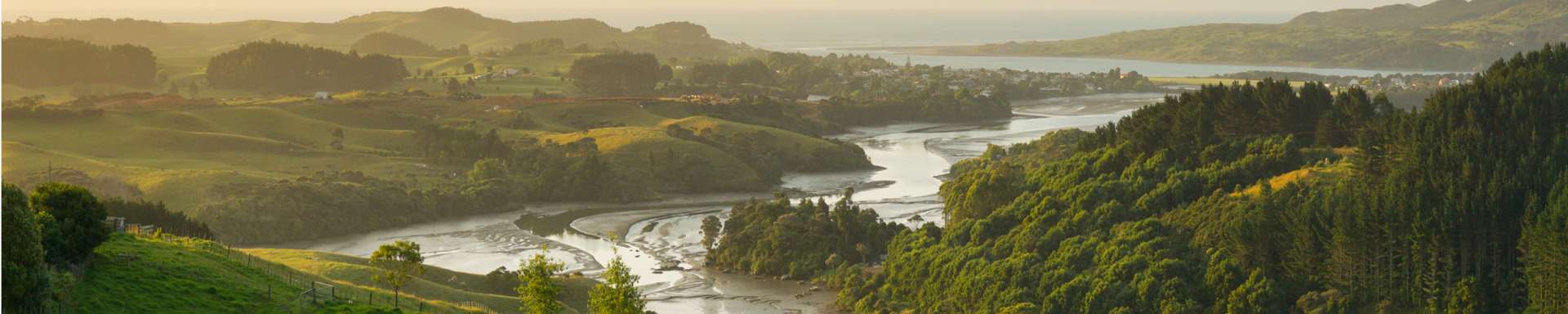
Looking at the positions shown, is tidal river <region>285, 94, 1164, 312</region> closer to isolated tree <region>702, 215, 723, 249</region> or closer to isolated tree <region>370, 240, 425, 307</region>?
isolated tree <region>702, 215, 723, 249</region>

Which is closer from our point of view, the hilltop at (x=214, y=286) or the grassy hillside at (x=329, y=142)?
the hilltop at (x=214, y=286)

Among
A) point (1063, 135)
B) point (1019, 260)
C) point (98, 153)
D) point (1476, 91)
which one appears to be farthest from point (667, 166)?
point (1476, 91)

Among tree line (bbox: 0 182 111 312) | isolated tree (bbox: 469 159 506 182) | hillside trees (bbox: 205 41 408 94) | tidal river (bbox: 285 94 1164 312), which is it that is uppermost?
hillside trees (bbox: 205 41 408 94)

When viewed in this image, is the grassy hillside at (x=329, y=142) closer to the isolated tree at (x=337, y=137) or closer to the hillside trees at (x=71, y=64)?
the isolated tree at (x=337, y=137)

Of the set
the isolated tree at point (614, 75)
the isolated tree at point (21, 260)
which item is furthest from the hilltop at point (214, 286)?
the isolated tree at point (614, 75)

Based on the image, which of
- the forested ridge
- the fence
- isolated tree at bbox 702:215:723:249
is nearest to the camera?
the fence

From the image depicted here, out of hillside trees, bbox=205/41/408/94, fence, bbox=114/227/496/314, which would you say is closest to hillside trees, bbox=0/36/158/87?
hillside trees, bbox=205/41/408/94
